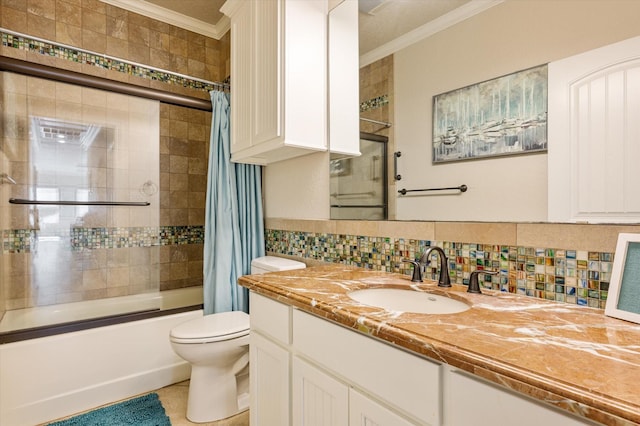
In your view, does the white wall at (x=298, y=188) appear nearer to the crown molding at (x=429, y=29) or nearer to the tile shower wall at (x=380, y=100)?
the tile shower wall at (x=380, y=100)

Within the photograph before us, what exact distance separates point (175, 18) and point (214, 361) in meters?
2.79

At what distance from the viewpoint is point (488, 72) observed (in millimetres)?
1197

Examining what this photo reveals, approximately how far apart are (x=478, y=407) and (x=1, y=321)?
8.63ft

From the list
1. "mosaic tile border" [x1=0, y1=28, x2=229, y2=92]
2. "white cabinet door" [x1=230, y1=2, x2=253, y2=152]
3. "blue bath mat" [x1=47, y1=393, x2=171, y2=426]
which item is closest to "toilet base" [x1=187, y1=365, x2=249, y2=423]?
"blue bath mat" [x1=47, y1=393, x2=171, y2=426]

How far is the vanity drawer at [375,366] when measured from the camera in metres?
0.72

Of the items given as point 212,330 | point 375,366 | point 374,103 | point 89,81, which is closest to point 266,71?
point 374,103

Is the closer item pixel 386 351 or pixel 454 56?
pixel 386 351

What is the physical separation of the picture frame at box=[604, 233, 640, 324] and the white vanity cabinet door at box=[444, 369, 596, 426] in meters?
0.46

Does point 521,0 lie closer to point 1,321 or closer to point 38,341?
point 38,341

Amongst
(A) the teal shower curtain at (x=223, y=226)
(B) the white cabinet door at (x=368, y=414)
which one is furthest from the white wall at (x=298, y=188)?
(B) the white cabinet door at (x=368, y=414)

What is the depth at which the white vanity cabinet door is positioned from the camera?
55cm

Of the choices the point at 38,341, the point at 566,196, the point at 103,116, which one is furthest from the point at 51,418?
the point at 566,196

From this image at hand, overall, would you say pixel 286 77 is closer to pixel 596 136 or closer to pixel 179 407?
pixel 596 136

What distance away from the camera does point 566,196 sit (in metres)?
1.00
